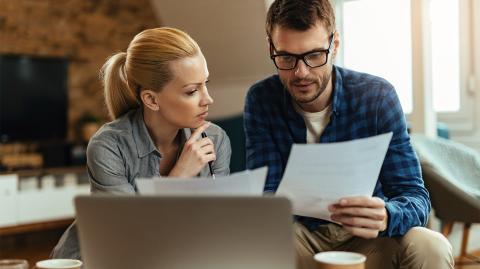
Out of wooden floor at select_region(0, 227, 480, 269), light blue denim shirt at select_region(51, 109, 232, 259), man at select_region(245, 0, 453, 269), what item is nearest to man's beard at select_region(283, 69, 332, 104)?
man at select_region(245, 0, 453, 269)

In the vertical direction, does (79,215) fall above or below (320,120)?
below

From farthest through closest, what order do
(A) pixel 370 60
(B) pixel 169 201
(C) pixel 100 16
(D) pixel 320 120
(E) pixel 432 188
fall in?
1. (C) pixel 100 16
2. (A) pixel 370 60
3. (E) pixel 432 188
4. (D) pixel 320 120
5. (B) pixel 169 201

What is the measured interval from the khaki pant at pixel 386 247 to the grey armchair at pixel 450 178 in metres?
1.19

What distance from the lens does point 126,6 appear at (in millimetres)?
5043

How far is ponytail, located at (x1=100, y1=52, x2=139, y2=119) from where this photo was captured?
67.7 inches

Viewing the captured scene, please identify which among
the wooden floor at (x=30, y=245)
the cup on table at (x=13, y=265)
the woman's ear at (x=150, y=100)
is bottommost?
the wooden floor at (x=30, y=245)

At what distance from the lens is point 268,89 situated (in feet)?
5.72

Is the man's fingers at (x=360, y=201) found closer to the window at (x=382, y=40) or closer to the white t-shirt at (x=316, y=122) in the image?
the white t-shirt at (x=316, y=122)

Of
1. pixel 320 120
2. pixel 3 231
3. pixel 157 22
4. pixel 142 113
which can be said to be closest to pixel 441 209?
pixel 320 120

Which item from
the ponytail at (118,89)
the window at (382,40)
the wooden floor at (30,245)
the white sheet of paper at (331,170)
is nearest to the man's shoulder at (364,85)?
the white sheet of paper at (331,170)

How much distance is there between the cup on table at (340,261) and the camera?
879 mm

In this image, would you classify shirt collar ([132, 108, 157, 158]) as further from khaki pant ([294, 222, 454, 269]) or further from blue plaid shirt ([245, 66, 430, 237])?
khaki pant ([294, 222, 454, 269])

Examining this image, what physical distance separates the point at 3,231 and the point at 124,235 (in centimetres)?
335

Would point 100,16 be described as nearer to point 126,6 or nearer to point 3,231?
point 126,6
